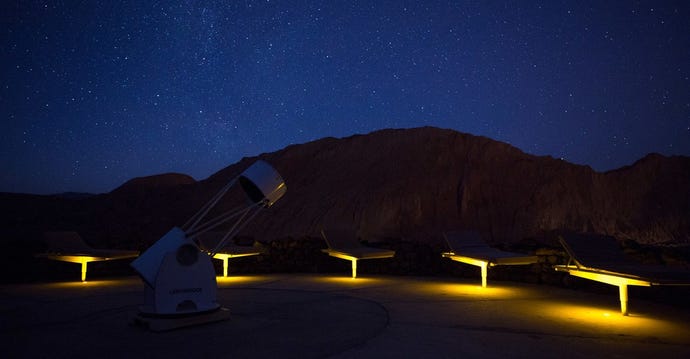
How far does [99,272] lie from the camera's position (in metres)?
8.55

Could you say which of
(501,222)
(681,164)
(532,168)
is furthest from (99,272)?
(681,164)

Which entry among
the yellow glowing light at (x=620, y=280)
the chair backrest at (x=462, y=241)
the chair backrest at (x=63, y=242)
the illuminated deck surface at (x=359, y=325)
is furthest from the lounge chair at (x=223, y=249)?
the yellow glowing light at (x=620, y=280)

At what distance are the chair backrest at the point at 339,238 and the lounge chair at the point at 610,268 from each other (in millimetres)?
4228

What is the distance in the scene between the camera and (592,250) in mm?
5496

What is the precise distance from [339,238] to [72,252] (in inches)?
179

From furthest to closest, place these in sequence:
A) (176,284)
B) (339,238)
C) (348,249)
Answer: (339,238) → (348,249) → (176,284)

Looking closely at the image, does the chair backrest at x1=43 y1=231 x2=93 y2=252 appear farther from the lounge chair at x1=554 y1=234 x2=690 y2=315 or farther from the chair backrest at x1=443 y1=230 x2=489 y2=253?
the lounge chair at x1=554 y1=234 x2=690 y2=315

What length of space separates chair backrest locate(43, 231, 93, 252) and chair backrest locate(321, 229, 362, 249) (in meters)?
4.17

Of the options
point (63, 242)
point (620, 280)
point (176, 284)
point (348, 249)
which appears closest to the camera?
point (176, 284)

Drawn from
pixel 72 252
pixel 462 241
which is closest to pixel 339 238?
pixel 462 241

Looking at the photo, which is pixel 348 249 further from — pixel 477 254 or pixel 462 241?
pixel 477 254

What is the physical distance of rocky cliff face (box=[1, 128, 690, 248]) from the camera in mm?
34469

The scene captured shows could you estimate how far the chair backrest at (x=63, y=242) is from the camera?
745cm

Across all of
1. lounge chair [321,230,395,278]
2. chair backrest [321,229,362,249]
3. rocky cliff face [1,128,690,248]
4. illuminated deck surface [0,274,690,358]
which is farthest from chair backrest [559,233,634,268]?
rocky cliff face [1,128,690,248]
